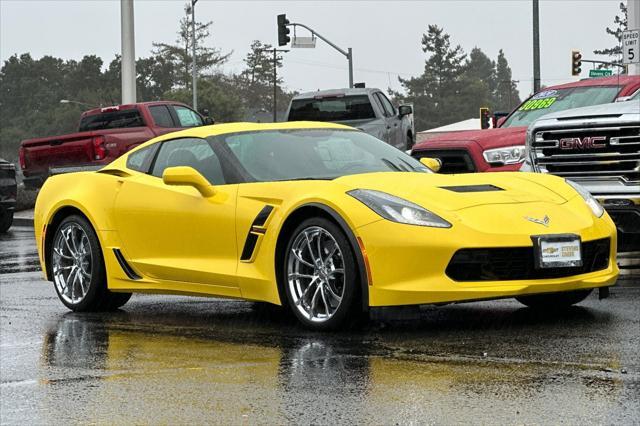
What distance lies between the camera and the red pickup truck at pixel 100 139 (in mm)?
21078

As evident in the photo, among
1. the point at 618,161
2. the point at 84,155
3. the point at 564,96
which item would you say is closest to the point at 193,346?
the point at 618,161

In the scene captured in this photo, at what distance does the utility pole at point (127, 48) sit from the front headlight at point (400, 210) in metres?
21.0

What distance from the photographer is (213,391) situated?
583 centimetres

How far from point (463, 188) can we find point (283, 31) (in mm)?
40781

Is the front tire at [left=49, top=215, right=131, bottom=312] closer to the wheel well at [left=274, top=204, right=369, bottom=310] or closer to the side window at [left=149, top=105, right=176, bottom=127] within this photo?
the wheel well at [left=274, top=204, right=369, bottom=310]

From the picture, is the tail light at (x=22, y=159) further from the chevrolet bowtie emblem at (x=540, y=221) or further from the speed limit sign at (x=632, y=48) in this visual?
the chevrolet bowtie emblem at (x=540, y=221)

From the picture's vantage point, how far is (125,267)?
30.0 feet

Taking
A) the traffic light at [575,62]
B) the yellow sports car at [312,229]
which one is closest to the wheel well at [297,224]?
the yellow sports car at [312,229]

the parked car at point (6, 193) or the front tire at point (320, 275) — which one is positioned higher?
the parked car at point (6, 193)

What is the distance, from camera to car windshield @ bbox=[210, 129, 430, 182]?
333 inches

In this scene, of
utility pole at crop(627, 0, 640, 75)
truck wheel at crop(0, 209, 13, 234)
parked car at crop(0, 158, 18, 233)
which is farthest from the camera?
utility pole at crop(627, 0, 640, 75)

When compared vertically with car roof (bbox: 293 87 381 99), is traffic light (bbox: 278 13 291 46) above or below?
above

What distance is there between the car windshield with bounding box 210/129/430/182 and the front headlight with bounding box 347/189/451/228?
67cm

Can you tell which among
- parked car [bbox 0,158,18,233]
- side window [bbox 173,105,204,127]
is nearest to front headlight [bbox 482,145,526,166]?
parked car [bbox 0,158,18,233]
